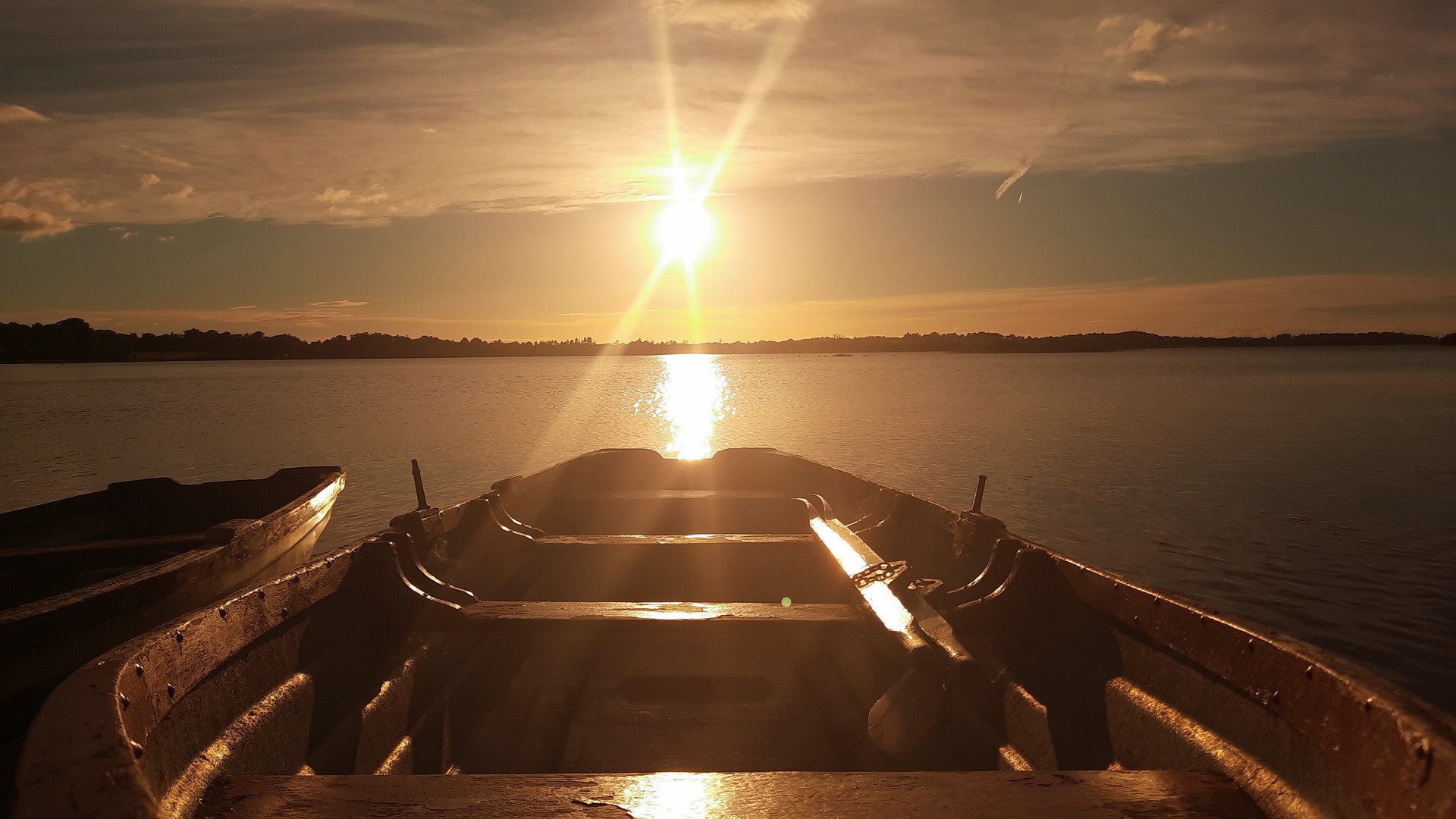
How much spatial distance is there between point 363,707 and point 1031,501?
16.9m

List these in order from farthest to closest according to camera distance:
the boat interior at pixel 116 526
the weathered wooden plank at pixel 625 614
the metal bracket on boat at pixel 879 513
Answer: the metal bracket on boat at pixel 879 513
the boat interior at pixel 116 526
the weathered wooden plank at pixel 625 614

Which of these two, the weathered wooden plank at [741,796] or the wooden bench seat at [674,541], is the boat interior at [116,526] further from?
the weathered wooden plank at [741,796]

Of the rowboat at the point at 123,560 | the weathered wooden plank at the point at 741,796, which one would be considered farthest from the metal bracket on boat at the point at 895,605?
the rowboat at the point at 123,560

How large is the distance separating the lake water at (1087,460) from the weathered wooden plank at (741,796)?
7.39 m

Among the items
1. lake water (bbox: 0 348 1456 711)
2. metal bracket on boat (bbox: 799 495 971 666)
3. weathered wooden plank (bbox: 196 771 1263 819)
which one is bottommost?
lake water (bbox: 0 348 1456 711)

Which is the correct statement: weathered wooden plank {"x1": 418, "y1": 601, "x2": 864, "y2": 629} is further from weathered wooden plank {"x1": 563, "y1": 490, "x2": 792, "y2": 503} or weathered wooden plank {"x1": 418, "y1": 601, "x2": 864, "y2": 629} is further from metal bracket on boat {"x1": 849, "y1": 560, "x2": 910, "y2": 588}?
weathered wooden plank {"x1": 563, "y1": 490, "x2": 792, "y2": 503}

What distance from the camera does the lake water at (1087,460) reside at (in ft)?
36.8

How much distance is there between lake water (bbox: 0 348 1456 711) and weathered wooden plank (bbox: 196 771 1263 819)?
7388 mm

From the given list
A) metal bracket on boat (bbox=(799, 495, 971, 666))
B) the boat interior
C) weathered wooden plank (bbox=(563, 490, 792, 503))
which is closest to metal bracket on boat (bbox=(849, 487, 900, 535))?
weathered wooden plank (bbox=(563, 490, 792, 503))

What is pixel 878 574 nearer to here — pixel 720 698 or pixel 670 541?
pixel 720 698

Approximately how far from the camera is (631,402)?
6138 cm

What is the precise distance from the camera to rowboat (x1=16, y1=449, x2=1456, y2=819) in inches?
92.0

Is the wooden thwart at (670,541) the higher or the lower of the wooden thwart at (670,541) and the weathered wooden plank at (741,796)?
the lower

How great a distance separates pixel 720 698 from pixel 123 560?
244 inches
